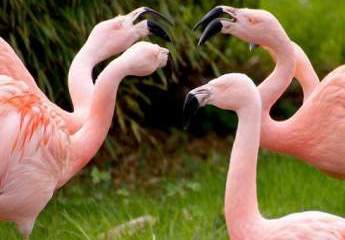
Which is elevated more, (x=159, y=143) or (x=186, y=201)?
(x=186, y=201)

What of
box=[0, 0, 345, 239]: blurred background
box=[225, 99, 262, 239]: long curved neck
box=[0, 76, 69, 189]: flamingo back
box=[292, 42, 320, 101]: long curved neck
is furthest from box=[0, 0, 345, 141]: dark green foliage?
box=[225, 99, 262, 239]: long curved neck

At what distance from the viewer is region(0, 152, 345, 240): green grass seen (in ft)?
19.3

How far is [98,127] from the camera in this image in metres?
5.39

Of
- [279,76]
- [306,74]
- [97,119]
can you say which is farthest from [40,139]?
[306,74]

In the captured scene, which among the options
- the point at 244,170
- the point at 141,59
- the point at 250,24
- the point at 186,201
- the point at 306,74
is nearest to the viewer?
the point at 244,170

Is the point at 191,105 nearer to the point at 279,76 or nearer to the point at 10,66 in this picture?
the point at 279,76

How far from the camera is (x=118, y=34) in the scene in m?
5.97

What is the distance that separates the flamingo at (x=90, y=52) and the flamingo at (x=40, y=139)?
1.24ft

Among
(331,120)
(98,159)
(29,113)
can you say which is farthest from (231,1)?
(29,113)

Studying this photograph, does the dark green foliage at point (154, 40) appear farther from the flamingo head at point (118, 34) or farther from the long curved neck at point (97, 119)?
the long curved neck at point (97, 119)

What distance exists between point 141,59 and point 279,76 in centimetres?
90

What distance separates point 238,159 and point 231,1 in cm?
328

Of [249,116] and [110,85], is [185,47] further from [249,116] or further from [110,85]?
[249,116]

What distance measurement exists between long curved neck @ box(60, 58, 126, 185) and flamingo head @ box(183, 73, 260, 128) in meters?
0.78
